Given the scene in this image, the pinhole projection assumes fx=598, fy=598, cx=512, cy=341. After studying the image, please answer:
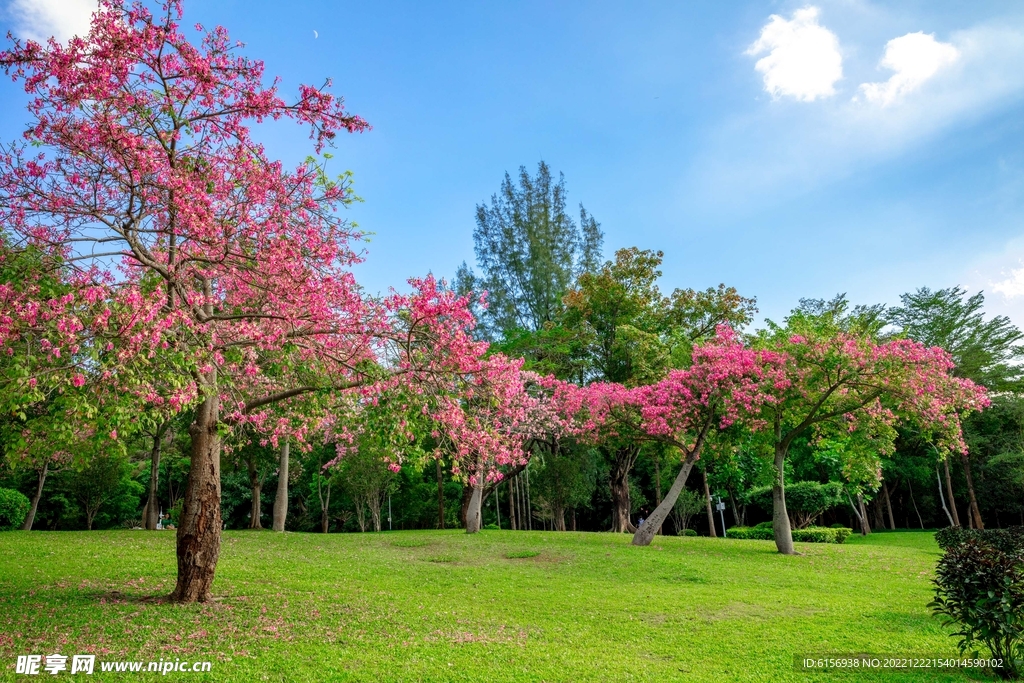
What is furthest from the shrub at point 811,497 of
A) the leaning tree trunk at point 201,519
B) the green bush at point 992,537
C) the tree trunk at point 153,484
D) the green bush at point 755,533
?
→ the tree trunk at point 153,484

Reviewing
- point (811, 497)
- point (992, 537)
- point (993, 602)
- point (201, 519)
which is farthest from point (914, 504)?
point (201, 519)

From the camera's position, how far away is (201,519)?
893 centimetres

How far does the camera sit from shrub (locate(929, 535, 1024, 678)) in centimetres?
625

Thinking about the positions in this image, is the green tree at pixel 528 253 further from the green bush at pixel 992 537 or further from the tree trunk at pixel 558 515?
the green bush at pixel 992 537

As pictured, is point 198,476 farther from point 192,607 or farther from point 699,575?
point 699,575

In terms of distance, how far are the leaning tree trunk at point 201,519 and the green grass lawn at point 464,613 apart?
0.42m

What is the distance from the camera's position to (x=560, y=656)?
283 inches

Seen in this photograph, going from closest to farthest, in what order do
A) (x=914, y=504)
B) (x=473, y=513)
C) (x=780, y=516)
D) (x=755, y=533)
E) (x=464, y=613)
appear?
(x=464, y=613)
(x=780, y=516)
(x=473, y=513)
(x=755, y=533)
(x=914, y=504)

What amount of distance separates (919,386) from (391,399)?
552 inches

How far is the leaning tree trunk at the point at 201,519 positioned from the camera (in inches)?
345

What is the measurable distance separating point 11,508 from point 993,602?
95.4 ft

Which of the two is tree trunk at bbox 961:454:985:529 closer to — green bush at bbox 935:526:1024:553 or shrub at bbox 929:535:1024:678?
green bush at bbox 935:526:1024:553

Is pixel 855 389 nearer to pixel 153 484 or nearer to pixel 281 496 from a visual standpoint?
pixel 281 496

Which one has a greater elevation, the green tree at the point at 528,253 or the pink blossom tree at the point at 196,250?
the green tree at the point at 528,253
